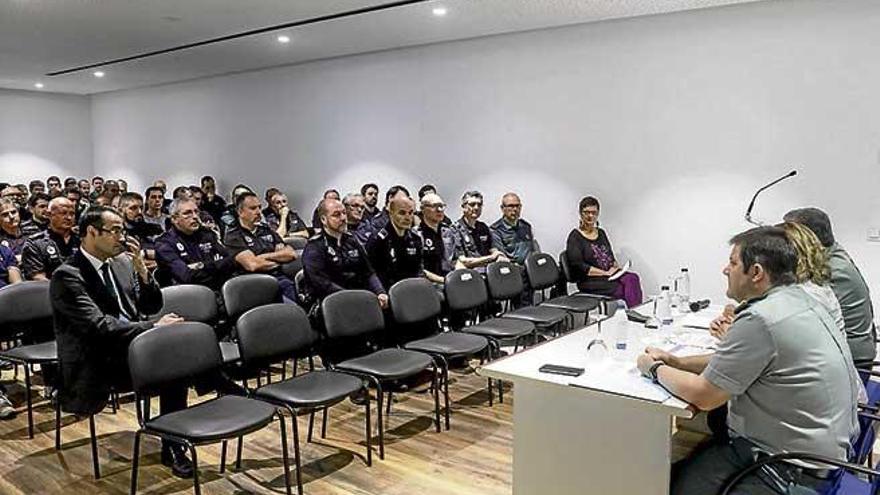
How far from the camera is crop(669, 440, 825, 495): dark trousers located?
2197mm

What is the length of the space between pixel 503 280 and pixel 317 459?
7.59 ft

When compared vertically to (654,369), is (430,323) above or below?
below

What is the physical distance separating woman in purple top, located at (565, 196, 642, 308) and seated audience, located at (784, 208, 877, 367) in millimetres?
2452

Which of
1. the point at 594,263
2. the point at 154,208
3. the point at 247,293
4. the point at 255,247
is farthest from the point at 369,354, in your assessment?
the point at 154,208

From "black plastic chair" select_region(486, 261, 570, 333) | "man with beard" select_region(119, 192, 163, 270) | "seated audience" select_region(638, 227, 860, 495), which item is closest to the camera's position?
"seated audience" select_region(638, 227, 860, 495)

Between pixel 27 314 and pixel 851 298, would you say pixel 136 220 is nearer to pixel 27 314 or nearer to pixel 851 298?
pixel 27 314

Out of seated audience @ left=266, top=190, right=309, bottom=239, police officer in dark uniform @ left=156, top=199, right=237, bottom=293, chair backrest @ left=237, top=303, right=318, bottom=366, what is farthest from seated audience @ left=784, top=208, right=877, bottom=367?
seated audience @ left=266, top=190, right=309, bottom=239

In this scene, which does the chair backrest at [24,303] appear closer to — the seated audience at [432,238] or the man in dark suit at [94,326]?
the man in dark suit at [94,326]

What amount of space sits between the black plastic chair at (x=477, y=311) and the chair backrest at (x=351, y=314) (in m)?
0.77

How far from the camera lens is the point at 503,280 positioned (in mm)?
5418

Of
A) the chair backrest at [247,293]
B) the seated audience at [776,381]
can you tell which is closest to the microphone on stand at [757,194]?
the seated audience at [776,381]

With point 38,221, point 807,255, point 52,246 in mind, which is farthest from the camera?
point 38,221

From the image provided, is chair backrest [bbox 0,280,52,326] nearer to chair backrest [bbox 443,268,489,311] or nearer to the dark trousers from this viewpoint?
chair backrest [bbox 443,268,489,311]

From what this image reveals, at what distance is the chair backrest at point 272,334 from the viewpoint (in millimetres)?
3459
